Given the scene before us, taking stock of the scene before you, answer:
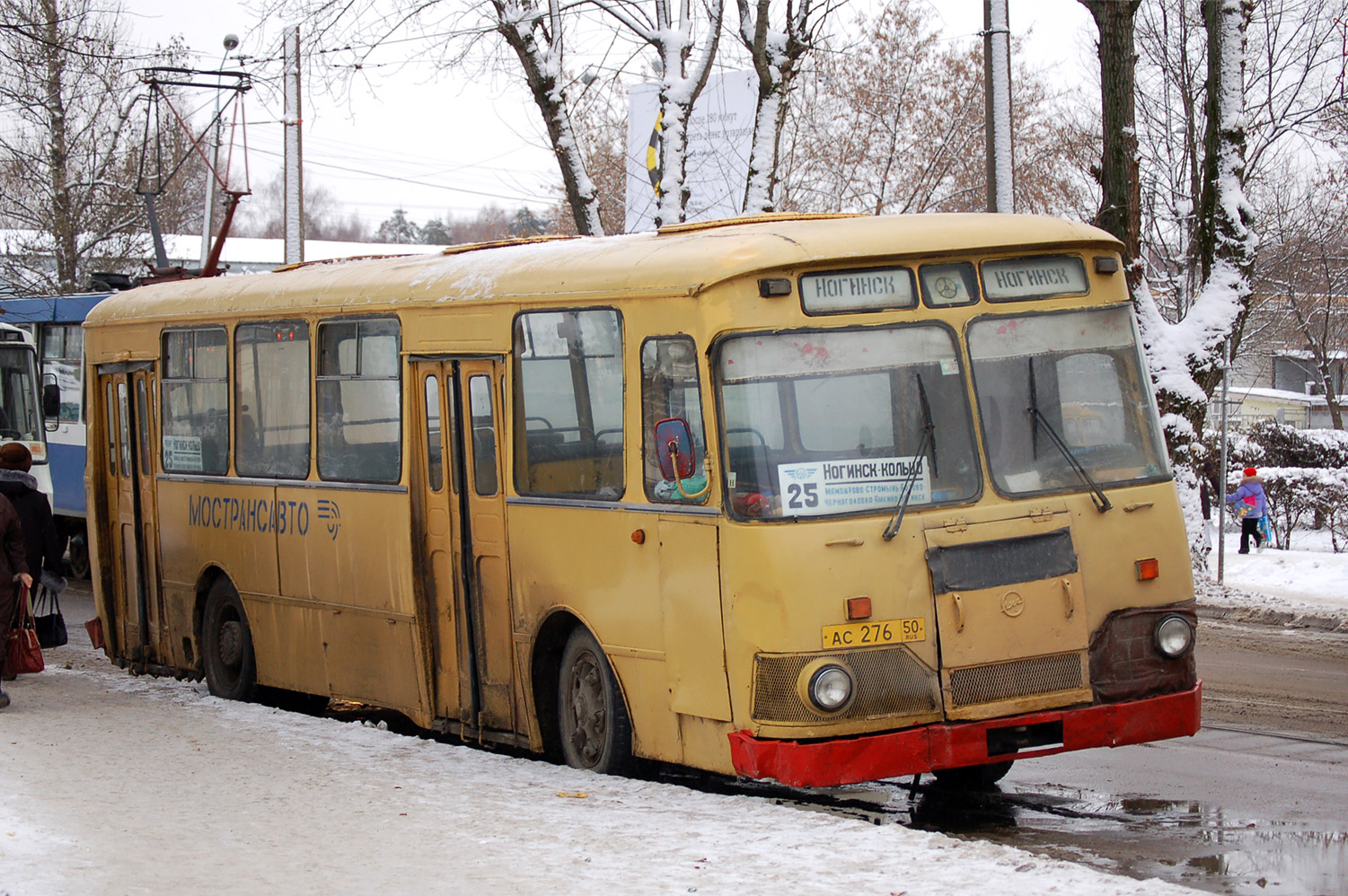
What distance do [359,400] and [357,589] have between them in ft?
3.87

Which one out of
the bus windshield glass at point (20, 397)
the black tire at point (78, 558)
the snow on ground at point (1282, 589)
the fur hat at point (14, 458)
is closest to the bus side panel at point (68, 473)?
the black tire at point (78, 558)

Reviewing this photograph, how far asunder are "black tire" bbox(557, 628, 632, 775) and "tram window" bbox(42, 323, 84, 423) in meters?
16.8

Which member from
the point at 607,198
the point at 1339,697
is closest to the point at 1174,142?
the point at 607,198

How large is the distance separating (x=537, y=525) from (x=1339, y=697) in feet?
19.7

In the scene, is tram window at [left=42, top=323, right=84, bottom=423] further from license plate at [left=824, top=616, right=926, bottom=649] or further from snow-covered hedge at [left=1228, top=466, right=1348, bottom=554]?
license plate at [left=824, top=616, right=926, bottom=649]

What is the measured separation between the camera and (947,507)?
7094mm

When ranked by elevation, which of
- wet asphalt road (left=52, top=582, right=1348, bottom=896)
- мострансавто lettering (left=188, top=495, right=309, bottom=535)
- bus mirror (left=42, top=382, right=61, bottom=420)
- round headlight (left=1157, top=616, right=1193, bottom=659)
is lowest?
wet asphalt road (left=52, top=582, right=1348, bottom=896)

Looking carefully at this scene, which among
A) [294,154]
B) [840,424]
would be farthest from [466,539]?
[294,154]

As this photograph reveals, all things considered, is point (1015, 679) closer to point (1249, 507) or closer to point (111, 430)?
point (111, 430)

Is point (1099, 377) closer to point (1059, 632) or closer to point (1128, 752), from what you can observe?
point (1059, 632)

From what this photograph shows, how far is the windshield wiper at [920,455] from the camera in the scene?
696 centimetres

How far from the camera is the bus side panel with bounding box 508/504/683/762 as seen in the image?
756 cm

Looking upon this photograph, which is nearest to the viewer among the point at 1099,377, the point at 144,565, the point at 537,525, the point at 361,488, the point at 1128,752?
the point at 1099,377

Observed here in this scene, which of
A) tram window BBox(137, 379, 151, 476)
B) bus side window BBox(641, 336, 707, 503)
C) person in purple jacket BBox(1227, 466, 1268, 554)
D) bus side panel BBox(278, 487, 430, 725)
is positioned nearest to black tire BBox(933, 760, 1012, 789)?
bus side window BBox(641, 336, 707, 503)
